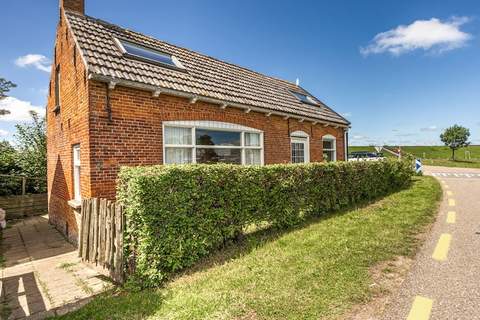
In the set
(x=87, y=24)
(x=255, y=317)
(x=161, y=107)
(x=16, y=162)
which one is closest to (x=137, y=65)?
(x=161, y=107)

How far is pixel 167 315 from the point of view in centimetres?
341

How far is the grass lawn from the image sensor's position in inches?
132

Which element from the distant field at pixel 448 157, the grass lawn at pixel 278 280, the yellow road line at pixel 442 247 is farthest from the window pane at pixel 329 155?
the distant field at pixel 448 157

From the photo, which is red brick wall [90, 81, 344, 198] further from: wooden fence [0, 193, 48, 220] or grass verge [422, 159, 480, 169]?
grass verge [422, 159, 480, 169]

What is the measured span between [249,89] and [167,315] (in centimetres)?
959

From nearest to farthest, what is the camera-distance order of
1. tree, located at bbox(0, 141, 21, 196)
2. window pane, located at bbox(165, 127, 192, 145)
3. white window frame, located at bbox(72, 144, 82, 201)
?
white window frame, located at bbox(72, 144, 82, 201) → window pane, located at bbox(165, 127, 192, 145) → tree, located at bbox(0, 141, 21, 196)

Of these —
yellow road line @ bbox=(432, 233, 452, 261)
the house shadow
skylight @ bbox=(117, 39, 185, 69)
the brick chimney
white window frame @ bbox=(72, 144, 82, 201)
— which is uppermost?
the brick chimney

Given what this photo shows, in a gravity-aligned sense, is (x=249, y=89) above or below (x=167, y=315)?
above

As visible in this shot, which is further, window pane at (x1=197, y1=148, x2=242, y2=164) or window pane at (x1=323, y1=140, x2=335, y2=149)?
window pane at (x1=323, y1=140, x2=335, y2=149)

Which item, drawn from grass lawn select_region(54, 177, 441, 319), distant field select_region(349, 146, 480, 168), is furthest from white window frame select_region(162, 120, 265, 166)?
distant field select_region(349, 146, 480, 168)

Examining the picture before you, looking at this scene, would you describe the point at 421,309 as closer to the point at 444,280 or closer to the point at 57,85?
the point at 444,280

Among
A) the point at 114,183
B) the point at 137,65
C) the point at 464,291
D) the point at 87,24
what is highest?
the point at 87,24

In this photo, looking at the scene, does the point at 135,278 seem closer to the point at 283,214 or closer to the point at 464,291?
the point at 283,214

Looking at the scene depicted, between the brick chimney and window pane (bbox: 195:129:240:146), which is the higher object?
the brick chimney
